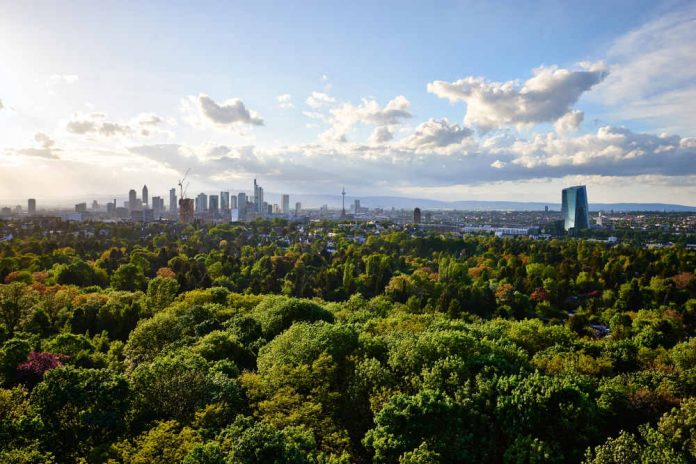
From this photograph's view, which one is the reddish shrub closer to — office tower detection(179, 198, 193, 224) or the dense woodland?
the dense woodland

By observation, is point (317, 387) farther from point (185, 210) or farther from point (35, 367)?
point (185, 210)

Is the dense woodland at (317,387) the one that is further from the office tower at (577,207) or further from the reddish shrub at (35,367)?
the office tower at (577,207)

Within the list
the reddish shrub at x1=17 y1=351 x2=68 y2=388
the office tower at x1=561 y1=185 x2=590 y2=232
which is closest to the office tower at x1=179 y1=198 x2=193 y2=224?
the reddish shrub at x1=17 y1=351 x2=68 y2=388

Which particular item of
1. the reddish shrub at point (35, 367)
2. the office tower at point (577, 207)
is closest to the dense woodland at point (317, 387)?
the reddish shrub at point (35, 367)

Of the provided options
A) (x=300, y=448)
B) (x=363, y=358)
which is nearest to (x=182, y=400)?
(x=300, y=448)

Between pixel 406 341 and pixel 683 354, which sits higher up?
pixel 406 341

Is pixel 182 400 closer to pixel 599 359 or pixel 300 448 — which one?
pixel 300 448

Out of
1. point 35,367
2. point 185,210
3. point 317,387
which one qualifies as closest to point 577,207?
point 185,210

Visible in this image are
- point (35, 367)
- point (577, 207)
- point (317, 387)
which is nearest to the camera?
point (317, 387)

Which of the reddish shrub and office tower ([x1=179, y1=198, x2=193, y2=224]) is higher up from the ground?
office tower ([x1=179, y1=198, x2=193, y2=224])

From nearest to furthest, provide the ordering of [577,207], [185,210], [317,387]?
[317,387], [185,210], [577,207]

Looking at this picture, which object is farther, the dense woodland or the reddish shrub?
the reddish shrub
